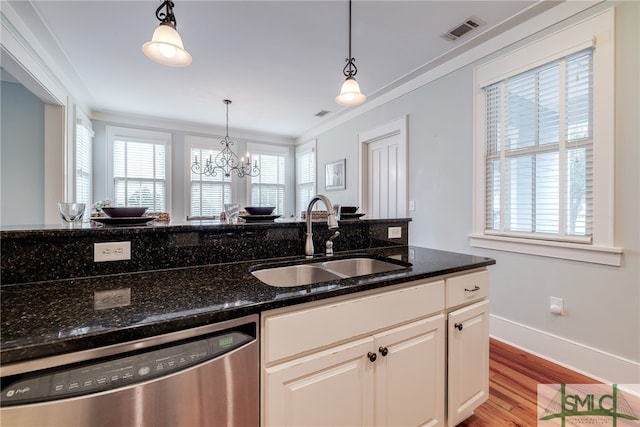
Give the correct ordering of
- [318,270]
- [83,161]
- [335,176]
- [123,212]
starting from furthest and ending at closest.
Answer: [335,176] → [83,161] → [318,270] → [123,212]

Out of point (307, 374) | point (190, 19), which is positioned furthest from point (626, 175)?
point (190, 19)

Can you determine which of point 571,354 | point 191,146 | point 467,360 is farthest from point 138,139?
point 571,354

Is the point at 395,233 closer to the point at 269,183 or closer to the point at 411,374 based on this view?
the point at 411,374

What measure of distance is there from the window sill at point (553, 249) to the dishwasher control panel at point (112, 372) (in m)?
2.38

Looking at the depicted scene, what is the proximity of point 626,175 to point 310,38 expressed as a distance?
8.44 feet

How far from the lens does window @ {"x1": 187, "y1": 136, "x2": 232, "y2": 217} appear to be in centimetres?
527

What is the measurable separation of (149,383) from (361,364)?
28.1 inches

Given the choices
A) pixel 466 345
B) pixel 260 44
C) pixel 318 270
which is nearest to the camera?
pixel 466 345

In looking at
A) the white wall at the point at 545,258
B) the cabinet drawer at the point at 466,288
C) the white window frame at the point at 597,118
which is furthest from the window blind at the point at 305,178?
the cabinet drawer at the point at 466,288

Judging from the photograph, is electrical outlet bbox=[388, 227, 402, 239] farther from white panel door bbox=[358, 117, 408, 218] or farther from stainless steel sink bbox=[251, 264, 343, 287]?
white panel door bbox=[358, 117, 408, 218]

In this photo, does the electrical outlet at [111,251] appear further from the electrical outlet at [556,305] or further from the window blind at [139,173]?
the window blind at [139,173]

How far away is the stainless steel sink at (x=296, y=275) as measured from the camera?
1422 mm

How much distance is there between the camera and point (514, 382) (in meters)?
1.86

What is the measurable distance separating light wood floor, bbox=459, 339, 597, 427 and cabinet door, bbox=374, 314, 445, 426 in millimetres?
492
